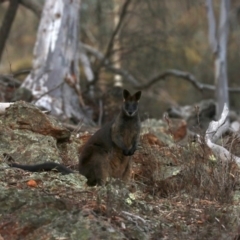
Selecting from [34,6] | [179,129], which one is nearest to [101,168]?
[179,129]

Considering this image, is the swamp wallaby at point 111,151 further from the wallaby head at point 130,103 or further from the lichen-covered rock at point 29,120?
the lichen-covered rock at point 29,120

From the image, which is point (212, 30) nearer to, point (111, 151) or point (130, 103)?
point (130, 103)

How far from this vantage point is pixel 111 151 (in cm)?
792

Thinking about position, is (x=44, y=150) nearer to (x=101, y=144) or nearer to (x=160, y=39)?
(x=101, y=144)

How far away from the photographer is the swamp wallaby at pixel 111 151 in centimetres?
762

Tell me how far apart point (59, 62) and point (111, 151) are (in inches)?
289

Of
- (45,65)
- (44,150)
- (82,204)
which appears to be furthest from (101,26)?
(82,204)

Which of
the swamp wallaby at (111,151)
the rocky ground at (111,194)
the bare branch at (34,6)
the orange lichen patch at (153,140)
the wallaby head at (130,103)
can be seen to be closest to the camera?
the rocky ground at (111,194)

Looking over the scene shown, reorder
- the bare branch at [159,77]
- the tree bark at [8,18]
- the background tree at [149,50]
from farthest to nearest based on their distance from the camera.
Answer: the background tree at [149,50] < the bare branch at [159,77] < the tree bark at [8,18]

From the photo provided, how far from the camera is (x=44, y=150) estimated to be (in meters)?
8.45

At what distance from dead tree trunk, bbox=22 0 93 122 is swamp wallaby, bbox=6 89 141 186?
5832 millimetres

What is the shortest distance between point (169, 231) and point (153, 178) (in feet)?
6.32

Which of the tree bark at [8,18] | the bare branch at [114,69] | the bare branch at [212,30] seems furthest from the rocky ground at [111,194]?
the bare branch at [114,69]

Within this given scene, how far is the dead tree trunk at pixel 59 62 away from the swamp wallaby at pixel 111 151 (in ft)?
19.1
